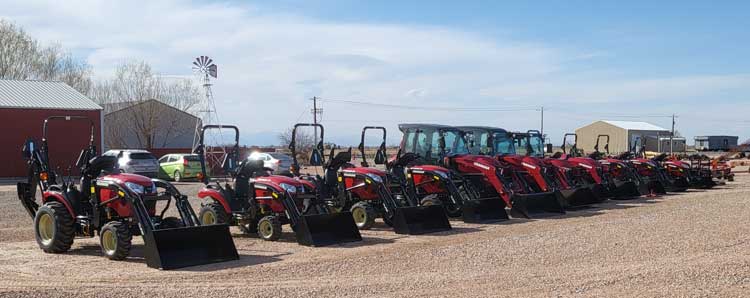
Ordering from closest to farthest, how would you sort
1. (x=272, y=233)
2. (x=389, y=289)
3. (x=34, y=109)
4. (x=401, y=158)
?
1. (x=389, y=289)
2. (x=272, y=233)
3. (x=401, y=158)
4. (x=34, y=109)

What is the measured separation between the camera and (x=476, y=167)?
16.0 m

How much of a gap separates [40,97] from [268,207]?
25.6 metres

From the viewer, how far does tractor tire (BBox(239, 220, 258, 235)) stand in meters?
12.2

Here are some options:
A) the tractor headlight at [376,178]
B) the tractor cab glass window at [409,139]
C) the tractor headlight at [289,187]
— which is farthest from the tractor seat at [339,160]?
the tractor cab glass window at [409,139]

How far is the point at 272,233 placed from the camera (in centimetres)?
1155

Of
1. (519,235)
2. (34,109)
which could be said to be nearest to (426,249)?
(519,235)

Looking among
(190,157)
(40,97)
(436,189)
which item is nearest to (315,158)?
(436,189)

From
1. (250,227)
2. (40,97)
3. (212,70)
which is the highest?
(212,70)

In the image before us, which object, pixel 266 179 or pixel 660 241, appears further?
pixel 266 179

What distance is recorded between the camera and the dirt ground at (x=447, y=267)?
7.55 meters

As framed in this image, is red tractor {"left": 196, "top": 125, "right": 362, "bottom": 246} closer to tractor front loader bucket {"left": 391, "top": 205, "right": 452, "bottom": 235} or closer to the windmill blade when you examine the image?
tractor front loader bucket {"left": 391, "top": 205, "right": 452, "bottom": 235}

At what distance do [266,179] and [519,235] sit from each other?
4.04m

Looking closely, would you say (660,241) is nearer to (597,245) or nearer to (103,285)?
(597,245)

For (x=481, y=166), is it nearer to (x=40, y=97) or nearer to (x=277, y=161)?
(x=277, y=161)
